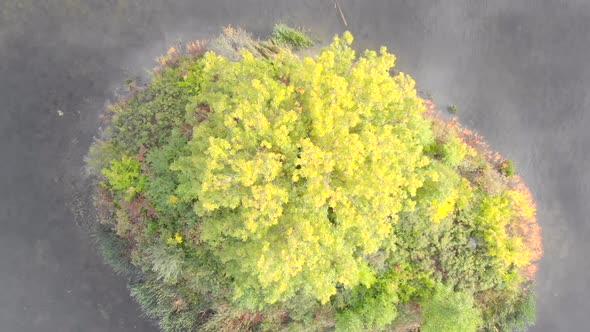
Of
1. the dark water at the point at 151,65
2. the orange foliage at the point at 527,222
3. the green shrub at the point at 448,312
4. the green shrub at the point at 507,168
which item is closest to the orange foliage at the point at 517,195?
the orange foliage at the point at 527,222

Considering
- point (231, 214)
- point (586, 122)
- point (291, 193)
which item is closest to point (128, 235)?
point (231, 214)

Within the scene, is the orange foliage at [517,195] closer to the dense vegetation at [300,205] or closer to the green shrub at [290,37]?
the dense vegetation at [300,205]

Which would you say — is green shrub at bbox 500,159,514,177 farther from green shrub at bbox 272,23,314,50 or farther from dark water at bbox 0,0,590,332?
green shrub at bbox 272,23,314,50

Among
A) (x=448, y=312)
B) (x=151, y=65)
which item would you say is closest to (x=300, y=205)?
(x=448, y=312)

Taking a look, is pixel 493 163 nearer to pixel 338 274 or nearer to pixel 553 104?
pixel 553 104

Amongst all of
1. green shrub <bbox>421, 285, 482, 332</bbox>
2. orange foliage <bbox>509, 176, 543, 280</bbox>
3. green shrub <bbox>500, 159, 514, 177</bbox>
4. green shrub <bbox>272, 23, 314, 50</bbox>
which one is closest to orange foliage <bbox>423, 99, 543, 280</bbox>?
orange foliage <bbox>509, 176, 543, 280</bbox>

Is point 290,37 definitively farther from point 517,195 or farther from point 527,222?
point 527,222

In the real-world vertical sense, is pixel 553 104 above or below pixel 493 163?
above
